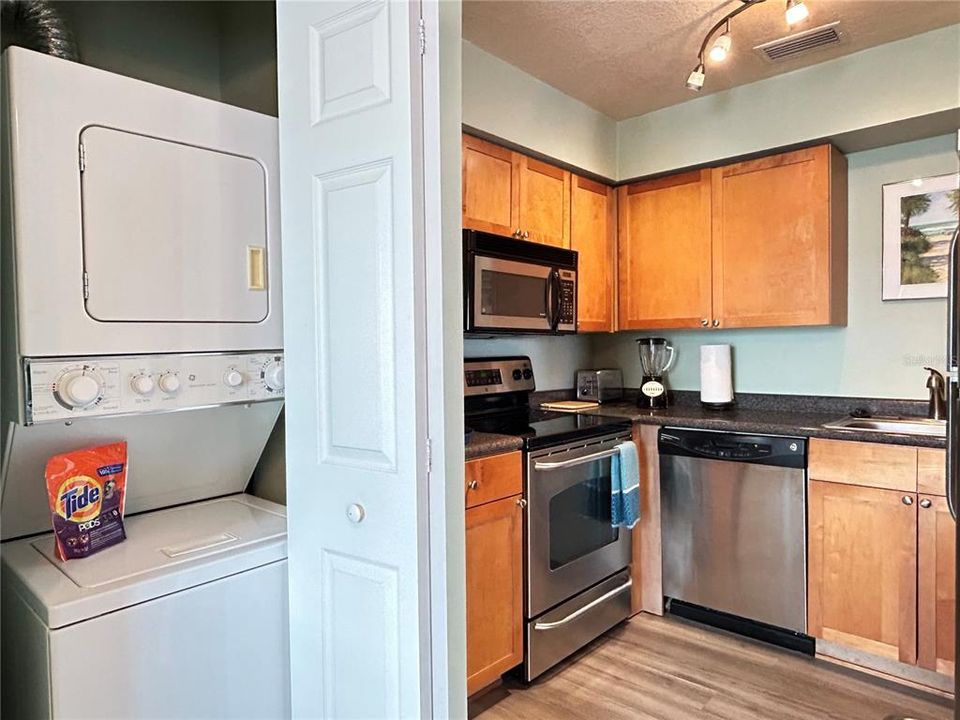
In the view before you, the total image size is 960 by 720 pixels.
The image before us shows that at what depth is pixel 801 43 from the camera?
8.00 feet

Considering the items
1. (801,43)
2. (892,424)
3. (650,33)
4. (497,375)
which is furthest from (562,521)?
(801,43)

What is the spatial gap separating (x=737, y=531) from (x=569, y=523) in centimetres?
78

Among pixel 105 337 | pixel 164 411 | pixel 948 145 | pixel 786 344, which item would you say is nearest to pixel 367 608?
pixel 164 411

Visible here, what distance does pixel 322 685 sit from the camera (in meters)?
1.45

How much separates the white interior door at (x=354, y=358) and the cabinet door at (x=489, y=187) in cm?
107

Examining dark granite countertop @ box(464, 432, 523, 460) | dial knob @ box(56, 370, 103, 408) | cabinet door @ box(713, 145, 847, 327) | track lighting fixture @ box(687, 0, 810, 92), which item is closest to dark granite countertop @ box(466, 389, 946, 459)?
dark granite countertop @ box(464, 432, 523, 460)

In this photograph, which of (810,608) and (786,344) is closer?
(810,608)

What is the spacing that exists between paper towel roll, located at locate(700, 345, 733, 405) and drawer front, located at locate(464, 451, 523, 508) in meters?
1.37

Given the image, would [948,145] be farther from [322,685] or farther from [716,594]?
[322,685]

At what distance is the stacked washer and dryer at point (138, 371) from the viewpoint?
1.25 m

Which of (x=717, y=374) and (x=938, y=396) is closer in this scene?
(x=938, y=396)

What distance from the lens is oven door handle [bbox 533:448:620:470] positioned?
233cm

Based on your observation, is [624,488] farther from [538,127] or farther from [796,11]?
[796,11]

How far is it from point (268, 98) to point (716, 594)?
2.64 meters
